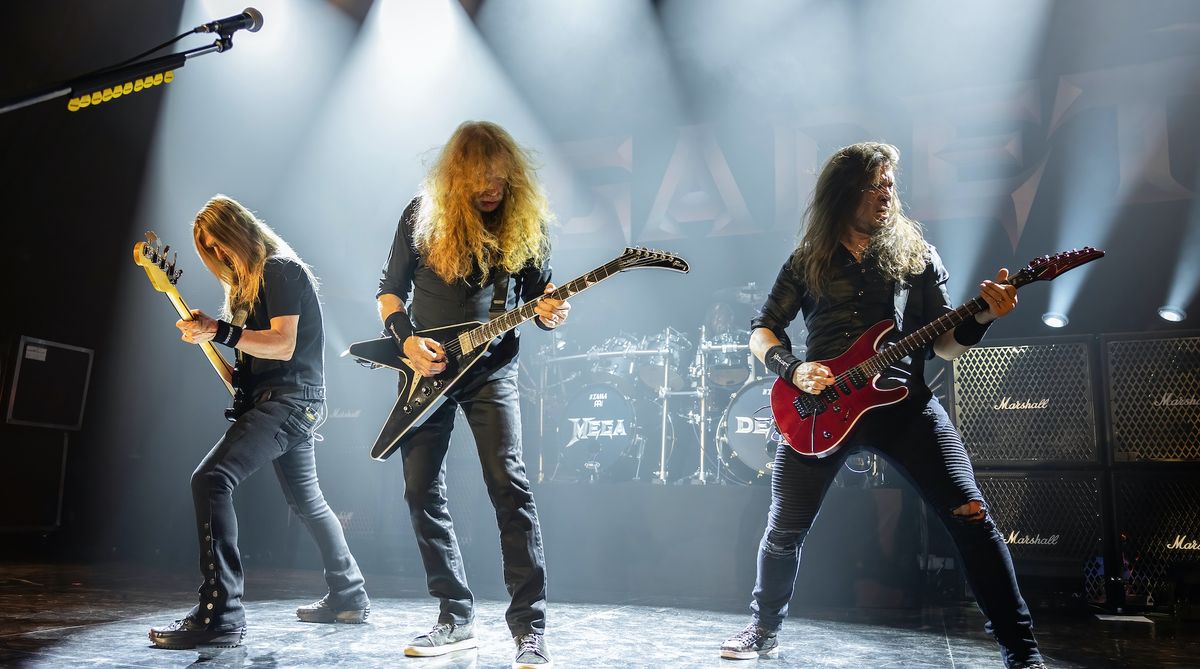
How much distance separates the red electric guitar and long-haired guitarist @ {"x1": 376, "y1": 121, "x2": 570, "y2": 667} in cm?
95

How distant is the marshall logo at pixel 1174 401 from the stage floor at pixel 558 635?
1235 millimetres

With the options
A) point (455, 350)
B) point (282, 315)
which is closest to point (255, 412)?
point (282, 315)

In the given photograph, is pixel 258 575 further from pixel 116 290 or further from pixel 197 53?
pixel 197 53

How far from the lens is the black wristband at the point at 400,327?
3.29 meters

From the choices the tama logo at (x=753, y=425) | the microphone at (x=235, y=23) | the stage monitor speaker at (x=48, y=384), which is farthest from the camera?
the stage monitor speaker at (x=48, y=384)

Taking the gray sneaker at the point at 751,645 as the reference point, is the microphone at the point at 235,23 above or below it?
above

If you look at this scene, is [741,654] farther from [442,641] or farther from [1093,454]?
[1093,454]

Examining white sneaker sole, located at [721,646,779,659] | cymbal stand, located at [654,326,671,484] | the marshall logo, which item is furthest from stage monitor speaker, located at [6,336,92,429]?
the marshall logo

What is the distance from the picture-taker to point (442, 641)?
324cm

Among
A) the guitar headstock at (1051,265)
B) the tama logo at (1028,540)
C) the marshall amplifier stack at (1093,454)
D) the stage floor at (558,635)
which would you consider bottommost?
the stage floor at (558,635)

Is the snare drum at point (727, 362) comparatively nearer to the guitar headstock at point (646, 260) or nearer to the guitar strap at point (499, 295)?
the guitar headstock at point (646, 260)

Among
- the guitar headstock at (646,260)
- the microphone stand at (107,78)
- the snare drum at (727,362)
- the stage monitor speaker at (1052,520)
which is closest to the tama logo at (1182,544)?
the stage monitor speaker at (1052,520)

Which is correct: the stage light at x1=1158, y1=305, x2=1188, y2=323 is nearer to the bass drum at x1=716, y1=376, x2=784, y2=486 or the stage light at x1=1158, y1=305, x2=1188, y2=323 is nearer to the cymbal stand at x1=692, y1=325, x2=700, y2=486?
the bass drum at x1=716, y1=376, x2=784, y2=486

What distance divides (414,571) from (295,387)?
124 inches
